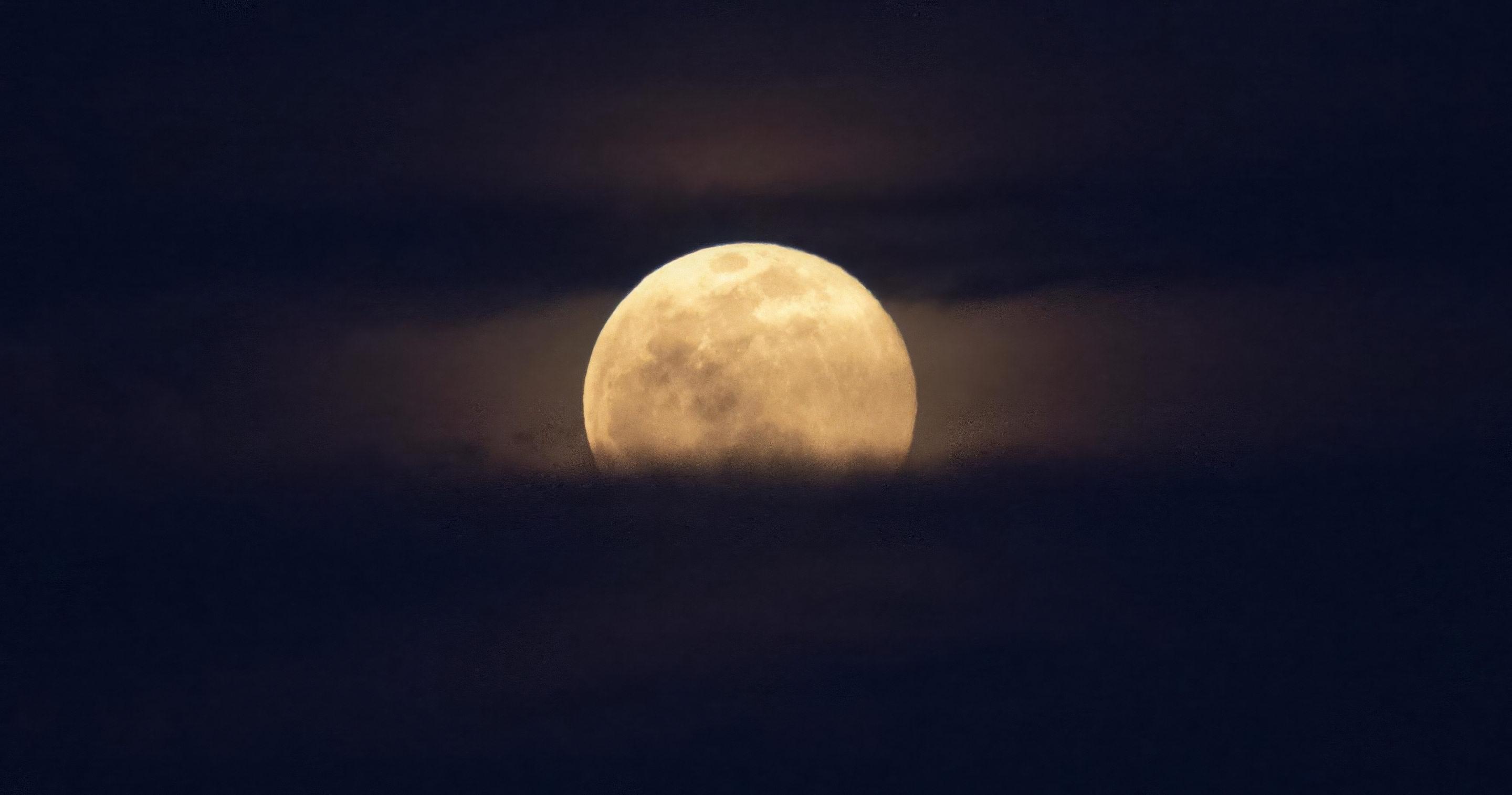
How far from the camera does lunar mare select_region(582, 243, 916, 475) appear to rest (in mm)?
5074

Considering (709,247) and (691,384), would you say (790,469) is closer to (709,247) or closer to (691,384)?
(691,384)

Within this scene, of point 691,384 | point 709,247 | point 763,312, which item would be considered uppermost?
point 709,247

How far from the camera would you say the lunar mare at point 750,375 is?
16.6 feet

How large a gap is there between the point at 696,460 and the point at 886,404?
87 cm

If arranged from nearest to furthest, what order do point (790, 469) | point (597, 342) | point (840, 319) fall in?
point (790, 469) → point (840, 319) → point (597, 342)

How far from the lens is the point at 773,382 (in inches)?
201

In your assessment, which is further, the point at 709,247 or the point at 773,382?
the point at 709,247

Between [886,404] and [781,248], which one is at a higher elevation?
[781,248]

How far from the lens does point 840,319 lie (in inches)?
210

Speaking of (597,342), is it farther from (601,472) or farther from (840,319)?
(840,319)

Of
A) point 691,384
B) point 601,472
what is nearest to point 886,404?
point 691,384

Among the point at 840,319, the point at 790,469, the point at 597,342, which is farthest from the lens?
the point at 597,342

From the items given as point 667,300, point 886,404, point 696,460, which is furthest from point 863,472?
point 667,300

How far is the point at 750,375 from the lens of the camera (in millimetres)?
5105
